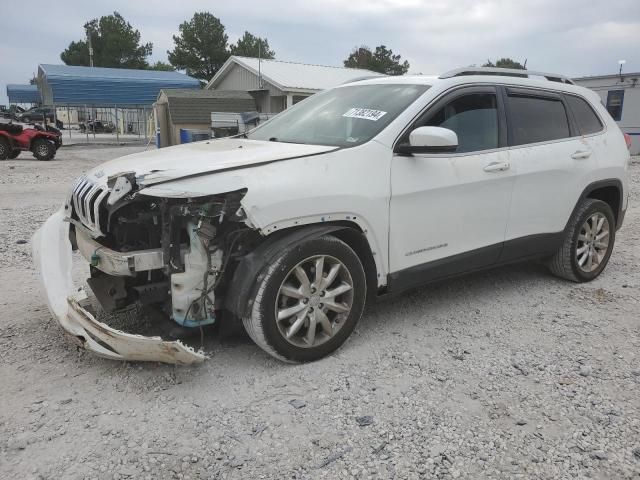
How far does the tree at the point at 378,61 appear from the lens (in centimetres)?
6338

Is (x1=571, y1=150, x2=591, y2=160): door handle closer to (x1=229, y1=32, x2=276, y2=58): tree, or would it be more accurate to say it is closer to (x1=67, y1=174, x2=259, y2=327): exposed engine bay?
(x1=67, y1=174, x2=259, y2=327): exposed engine bay

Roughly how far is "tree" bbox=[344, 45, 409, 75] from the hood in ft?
203

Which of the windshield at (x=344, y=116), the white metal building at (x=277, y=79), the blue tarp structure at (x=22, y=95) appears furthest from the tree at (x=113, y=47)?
the windshield at (x=344, y=116)

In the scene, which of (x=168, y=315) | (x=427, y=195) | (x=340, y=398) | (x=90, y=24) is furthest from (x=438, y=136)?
(x=90, y=24)

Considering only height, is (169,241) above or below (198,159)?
below

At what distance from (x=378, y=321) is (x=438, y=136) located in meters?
1.45

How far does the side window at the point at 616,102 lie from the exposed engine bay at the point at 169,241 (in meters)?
23.1

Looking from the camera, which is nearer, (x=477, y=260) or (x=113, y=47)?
(x=477, y=260)

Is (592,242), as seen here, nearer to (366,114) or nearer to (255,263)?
(366,114)

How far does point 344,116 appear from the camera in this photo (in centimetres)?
390

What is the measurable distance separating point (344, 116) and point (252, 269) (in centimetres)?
148

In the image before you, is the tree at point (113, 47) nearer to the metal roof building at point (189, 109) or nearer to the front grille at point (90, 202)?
the metal roof building at point (189, 109)

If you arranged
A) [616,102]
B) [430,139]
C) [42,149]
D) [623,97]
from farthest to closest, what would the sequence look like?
1. [616,102]
2. [623,97]
3. [42,149]
4. [430,139]

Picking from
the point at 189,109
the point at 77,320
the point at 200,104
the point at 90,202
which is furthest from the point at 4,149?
the point at 77,320
